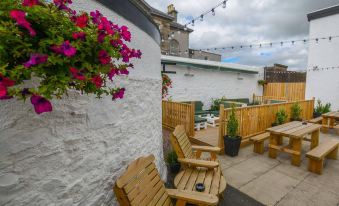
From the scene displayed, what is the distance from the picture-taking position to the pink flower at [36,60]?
825 mm

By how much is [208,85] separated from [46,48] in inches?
391

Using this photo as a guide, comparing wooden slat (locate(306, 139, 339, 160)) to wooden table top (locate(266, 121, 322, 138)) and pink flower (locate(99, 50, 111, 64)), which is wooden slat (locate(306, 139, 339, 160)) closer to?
wooden table top (locate(266, 121, 322, 138))

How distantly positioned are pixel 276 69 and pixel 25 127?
16.0 meters

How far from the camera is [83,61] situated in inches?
41.6

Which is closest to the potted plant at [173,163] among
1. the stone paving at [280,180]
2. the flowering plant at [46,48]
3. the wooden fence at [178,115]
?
the stone paving at [280,180]

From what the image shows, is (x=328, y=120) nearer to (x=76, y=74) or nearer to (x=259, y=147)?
(x=259, y=147)

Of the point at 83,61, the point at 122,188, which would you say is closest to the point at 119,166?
the point at 122,188

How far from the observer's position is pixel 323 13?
9953mm

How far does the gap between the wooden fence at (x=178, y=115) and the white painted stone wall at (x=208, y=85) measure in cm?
207

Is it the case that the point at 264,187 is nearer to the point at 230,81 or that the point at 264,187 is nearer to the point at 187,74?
the point at 187,74

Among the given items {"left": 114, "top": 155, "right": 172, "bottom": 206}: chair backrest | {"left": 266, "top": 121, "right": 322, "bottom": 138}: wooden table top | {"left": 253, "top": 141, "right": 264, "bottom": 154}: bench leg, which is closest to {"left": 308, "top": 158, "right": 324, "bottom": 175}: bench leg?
{"left": 266, "top": 121, "right": 322, "bottom": 138}: wooden table top

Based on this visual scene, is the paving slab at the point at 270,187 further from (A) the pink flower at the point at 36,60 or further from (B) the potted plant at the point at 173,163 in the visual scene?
(A) the pink flower at the point at 36,60

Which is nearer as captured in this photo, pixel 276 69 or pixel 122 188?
pixel 122 188

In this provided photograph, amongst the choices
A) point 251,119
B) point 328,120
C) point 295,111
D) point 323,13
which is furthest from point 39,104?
point 323,13
